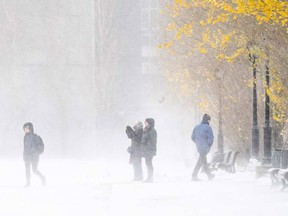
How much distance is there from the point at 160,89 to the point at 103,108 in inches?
361

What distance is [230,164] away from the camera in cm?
2770

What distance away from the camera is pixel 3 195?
20672mm

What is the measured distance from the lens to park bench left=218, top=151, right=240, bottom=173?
27534mm

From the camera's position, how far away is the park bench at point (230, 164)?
90.3ft

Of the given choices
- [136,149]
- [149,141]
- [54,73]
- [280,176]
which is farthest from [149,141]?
[54,73]

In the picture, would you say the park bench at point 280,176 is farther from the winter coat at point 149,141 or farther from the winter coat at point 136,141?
the winter coat at point 136,141

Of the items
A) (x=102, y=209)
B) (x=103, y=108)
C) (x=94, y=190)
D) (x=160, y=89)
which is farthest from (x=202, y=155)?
(x=160, y=89)

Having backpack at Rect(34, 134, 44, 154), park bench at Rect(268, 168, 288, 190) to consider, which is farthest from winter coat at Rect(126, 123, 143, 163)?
park bench at Rect(268, 168, 288, 190)

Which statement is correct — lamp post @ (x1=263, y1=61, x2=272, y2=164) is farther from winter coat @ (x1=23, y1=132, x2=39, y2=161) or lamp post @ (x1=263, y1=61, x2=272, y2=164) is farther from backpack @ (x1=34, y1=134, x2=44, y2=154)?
winter coat @ (x1=23, y1=132, x2=39, y2=161)

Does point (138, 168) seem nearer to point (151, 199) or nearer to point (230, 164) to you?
point (230, 164)

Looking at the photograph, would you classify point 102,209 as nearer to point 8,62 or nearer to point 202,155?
point 202,155

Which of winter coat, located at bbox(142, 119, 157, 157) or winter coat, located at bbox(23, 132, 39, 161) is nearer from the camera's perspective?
winter coat, located at bbox(23, 132, 39, 161)

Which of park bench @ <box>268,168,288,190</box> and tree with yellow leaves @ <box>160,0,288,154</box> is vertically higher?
tree with yellow leaves @ <box>160,0,288,154</box>

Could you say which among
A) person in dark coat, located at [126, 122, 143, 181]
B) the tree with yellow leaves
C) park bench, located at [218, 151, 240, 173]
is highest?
the tree with yellow leaves
